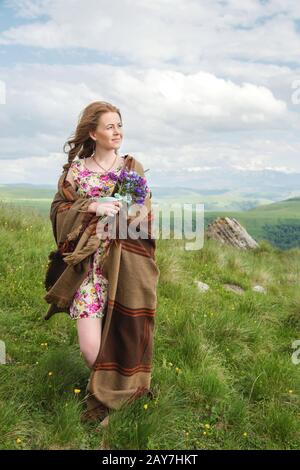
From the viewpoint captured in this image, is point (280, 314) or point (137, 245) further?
point (280, 314)

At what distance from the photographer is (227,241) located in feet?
55.7

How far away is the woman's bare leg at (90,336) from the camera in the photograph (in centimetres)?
429

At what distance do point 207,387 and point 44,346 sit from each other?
174 cm

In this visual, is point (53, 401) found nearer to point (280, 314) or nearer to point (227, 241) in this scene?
point (280, 314)

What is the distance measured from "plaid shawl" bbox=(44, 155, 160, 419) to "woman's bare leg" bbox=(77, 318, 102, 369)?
4 centimetres

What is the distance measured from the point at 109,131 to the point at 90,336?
1673 millimetres

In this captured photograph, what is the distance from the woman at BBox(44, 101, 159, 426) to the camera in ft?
14.1

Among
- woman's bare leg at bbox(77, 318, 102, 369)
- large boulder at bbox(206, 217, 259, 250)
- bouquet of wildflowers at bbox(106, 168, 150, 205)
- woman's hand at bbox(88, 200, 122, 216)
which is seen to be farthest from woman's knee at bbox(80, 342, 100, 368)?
large boulder at bbox(206, 217, 259, 250)

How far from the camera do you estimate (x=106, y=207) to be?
13.6 feet

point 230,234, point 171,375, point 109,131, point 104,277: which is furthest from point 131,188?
point 230,234

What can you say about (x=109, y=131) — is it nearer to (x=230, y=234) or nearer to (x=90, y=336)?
(x=90, y=336)
